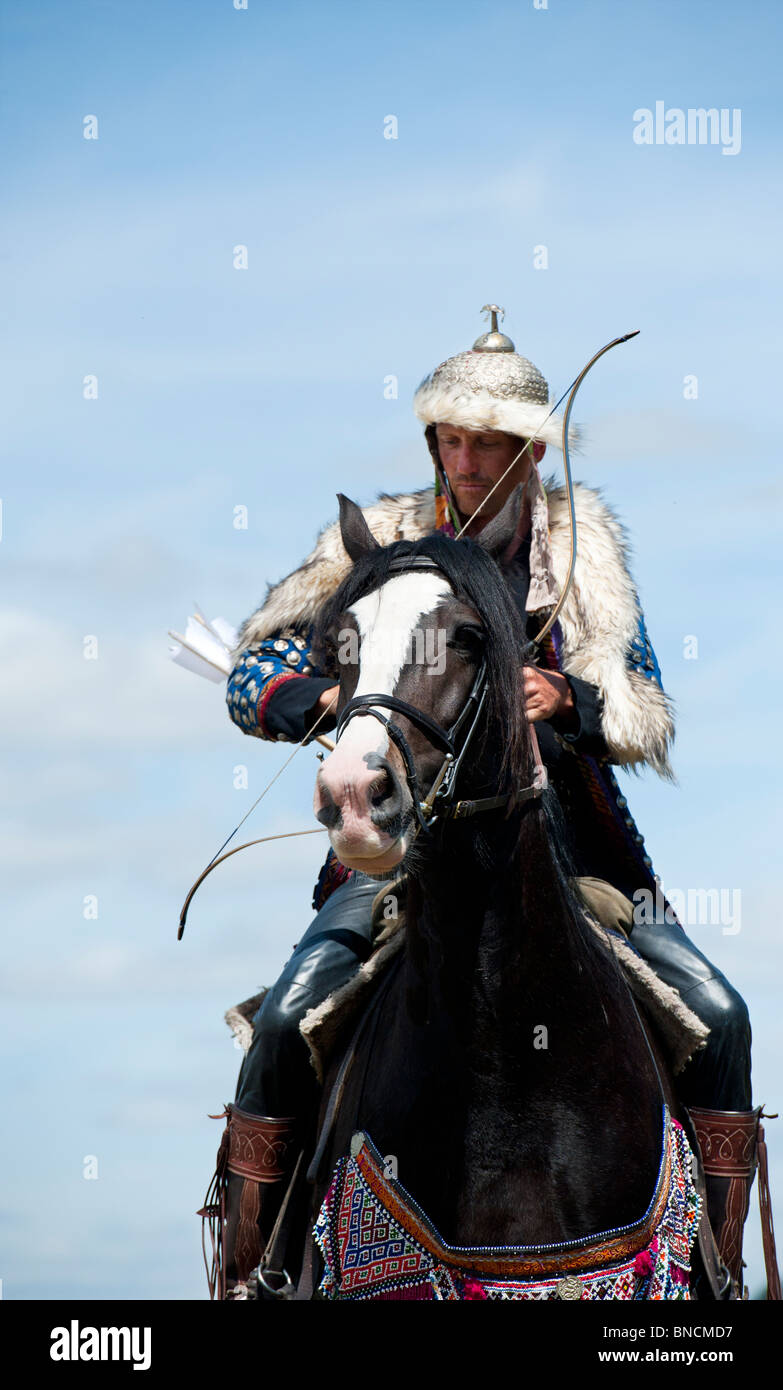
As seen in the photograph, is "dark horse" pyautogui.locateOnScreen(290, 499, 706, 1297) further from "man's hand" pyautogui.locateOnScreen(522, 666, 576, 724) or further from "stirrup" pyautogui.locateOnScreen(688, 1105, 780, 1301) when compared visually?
"stirrup" pyautogui.locateOnScreen(688, 1105, 780, 1301)

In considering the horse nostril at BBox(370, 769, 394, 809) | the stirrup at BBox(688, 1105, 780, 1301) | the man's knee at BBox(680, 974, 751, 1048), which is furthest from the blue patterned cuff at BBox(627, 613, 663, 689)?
the horse nostril at BBox(370, 769, 394, 809)

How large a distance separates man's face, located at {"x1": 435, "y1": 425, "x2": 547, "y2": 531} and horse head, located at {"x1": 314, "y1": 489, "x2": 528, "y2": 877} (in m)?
1.68

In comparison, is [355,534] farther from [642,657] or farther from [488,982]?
[488,982]

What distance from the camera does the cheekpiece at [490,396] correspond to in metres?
7.69

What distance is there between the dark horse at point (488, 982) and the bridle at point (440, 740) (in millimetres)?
13

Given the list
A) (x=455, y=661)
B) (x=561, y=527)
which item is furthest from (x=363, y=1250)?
(x=561, y=527)

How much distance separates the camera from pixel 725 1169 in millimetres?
6848

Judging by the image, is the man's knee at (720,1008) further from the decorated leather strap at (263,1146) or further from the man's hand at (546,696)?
the decorated leather strap at (263,1146)

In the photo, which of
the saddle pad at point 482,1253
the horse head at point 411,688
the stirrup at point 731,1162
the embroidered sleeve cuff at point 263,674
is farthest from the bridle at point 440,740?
the stirrup at point 731,1162

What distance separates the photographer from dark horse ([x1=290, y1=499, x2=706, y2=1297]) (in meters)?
5.69

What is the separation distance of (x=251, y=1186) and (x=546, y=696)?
8.60 ft

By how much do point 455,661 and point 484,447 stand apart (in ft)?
8.05
